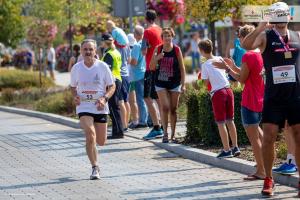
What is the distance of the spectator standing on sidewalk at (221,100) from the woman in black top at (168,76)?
200cm

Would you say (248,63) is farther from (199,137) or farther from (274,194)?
(199,137)

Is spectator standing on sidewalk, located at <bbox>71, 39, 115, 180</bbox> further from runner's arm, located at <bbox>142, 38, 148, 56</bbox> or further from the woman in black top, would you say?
runner's arm, located at <bbox>142, 38, 148, 56</bbox>

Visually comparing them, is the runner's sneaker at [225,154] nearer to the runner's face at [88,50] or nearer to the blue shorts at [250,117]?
the blue shorts at [250,117]

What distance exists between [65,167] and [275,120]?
4156 millimetres

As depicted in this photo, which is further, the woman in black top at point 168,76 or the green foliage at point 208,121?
the woman in black top at point 168,76

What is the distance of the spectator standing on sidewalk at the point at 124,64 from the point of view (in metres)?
18.1

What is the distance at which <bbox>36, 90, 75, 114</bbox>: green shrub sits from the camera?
2320 centimetres

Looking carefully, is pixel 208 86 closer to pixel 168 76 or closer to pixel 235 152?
pixel 235 152

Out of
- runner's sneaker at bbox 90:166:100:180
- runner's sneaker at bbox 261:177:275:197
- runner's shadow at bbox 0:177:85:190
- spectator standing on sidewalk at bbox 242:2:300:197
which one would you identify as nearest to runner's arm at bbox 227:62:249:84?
spectator standing on sidewalk at bbox 242:2:300:197

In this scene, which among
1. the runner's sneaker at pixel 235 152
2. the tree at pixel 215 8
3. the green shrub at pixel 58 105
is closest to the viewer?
the runner's sneaker at pixel 235 152

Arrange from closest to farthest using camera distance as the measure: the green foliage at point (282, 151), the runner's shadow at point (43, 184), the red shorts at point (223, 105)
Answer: the runner's shadow at point (43, 184), the green foliage at point (282, 151), the red shorts at point (223, 105)

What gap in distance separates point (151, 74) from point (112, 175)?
4669 millimetres

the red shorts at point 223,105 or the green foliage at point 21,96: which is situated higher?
the red shorts at point 223,105

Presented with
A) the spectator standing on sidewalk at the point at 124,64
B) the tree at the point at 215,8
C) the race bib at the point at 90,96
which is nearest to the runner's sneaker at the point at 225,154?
the race bib at the point at 90,96
